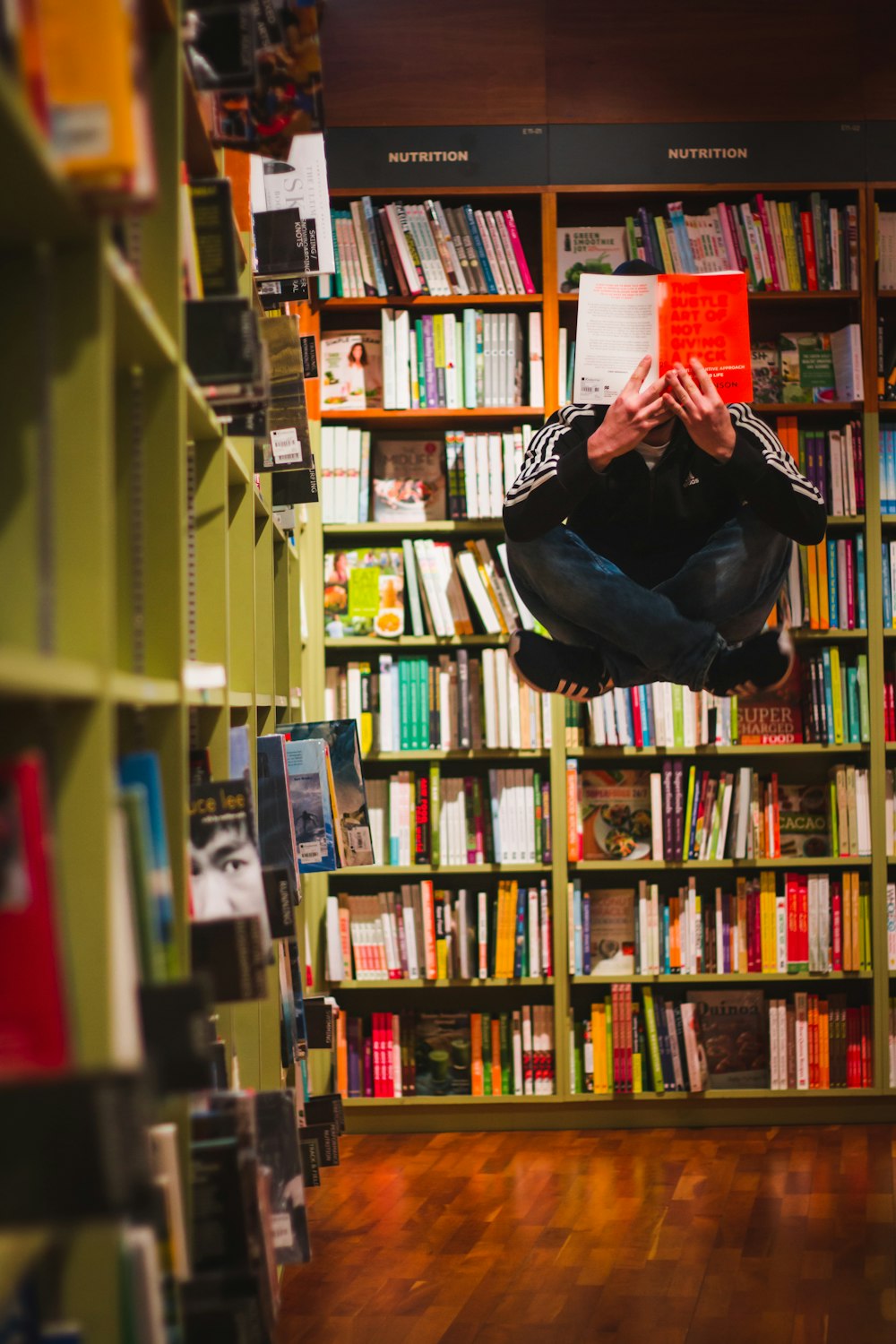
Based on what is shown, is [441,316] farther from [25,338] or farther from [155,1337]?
[155,1337]

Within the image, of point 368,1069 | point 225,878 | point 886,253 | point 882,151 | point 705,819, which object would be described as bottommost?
point 368,1069

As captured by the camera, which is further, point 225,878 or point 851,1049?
point 851,1049

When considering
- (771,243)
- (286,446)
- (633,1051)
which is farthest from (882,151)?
(633,1051)

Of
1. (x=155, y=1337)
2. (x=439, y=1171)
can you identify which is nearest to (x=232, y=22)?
(x=155, y=1337)

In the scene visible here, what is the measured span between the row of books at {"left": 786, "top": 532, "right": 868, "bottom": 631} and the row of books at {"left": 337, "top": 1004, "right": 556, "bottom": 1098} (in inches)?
57.6

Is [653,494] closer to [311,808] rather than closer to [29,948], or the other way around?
[311,808]

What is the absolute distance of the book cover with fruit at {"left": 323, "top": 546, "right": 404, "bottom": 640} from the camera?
12.8 ft

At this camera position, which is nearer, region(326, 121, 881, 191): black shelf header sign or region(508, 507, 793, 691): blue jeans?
region(508, 507, 793, 691): blue jeans

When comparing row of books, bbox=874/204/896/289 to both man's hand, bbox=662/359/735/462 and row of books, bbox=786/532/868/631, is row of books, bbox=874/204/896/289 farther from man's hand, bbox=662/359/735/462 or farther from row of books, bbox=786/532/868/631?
man's hand, bbox=662/359/735/462

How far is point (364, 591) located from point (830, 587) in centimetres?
145

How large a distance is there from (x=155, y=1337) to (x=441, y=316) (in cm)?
332

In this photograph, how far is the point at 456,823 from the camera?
12.7 ft

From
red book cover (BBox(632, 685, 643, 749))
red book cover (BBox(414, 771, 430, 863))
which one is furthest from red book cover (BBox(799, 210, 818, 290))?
red book cover (BBox(414, 771, 430, 863))

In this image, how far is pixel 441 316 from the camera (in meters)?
3.93
